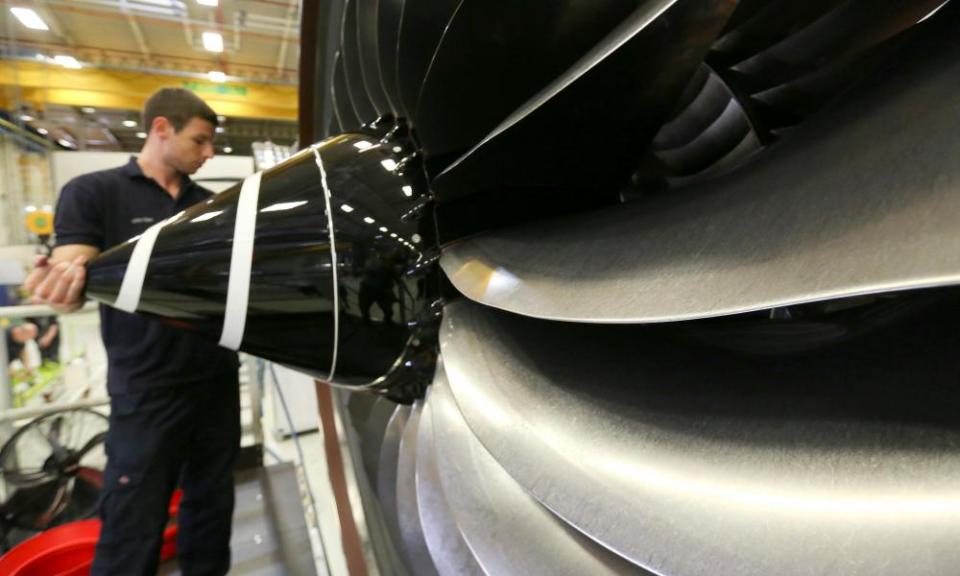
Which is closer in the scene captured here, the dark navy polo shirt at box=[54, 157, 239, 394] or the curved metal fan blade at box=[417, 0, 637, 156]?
the curved metal fan blade at box=[417, 0, 637, 156]

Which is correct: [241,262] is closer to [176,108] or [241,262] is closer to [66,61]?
[176,108]

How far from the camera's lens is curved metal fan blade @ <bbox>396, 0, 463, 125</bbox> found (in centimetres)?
32

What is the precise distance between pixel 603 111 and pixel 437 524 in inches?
11.1

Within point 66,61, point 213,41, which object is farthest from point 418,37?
point 66,61

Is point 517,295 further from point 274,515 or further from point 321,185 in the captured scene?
point 274,515

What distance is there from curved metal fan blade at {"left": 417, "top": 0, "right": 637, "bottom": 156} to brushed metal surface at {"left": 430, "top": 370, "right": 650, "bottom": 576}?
0.68 ft

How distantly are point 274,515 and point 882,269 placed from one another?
1995 millimetres

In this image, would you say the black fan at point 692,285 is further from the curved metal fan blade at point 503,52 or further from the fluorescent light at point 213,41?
the fluorescent light at point 213,41

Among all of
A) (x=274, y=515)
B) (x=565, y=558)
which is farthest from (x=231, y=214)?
(x=274, y=515)

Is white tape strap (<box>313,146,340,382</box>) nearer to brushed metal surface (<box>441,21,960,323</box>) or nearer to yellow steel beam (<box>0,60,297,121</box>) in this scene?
brushed metal surface (<box>441,21,960,323</box>)

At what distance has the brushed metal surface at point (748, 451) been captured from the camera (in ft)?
0.52

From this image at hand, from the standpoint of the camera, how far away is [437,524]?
36 centimetres

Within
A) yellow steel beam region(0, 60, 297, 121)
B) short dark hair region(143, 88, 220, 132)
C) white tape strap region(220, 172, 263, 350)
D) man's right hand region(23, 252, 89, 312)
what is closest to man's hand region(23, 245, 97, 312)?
man's right hand region(23, 252, 89, 312)

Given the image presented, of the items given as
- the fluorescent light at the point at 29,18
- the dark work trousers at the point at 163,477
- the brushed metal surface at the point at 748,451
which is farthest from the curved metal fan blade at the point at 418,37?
the fluorescent light at the point at 29,18
